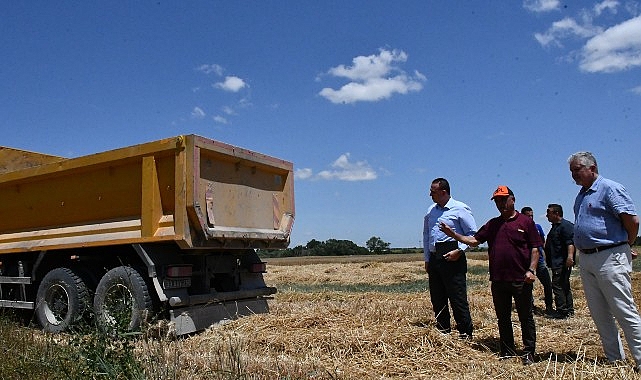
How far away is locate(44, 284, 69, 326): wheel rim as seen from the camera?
27.8 ft

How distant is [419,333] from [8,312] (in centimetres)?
698

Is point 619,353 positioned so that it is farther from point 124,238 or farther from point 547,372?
point 124,238

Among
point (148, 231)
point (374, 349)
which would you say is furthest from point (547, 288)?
point (148, 231)

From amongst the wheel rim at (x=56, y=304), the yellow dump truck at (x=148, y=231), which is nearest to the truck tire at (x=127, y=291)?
the yellow dump truck at (x=148, y=231)

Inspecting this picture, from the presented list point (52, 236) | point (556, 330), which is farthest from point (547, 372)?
point (52, 236)

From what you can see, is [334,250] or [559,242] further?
[334,250]

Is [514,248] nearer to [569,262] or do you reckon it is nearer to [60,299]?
[569,262]

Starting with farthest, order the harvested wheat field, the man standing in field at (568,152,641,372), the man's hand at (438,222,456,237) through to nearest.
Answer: the man's hand at (438,222,456,237) → the man standing in field at (568,152,641,372) → the harvested wheat field

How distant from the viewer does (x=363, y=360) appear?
18.6ft

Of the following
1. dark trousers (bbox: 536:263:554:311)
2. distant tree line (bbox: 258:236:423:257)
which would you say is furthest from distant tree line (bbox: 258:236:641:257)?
dark trousers (bbox: 536:263:554:311)

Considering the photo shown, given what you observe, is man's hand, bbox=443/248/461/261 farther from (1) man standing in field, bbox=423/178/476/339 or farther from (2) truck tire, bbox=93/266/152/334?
(2) truck tire, bbox=93/266/152/334

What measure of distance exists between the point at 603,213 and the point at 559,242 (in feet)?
14.8

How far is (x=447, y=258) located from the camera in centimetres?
674

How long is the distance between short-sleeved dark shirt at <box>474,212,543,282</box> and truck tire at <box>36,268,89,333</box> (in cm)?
541
